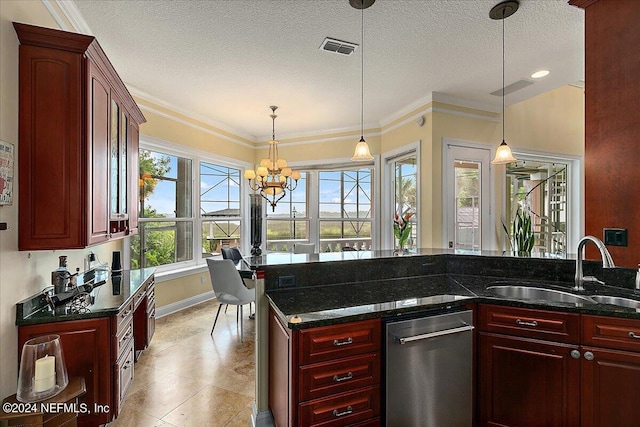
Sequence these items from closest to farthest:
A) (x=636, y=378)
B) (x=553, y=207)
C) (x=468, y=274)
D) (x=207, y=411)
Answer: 1. (x=636, y=378)
2. (x=207, y=411)
3. (x=468, y=274)
4. (x=553, y=207)

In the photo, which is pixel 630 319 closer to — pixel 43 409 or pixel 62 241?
pixel 43 409

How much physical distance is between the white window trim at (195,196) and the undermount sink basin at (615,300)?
4.54 meters

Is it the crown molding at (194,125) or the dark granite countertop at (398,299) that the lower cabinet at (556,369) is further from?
the crown molding at (194,125)

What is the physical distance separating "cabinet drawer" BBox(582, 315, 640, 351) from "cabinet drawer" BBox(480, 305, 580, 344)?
44 millimetres

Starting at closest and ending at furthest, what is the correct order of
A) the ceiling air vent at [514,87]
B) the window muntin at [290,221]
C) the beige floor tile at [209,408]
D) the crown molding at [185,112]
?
the beige floor tile at [209,408], the ceiling air vent at [514,87], the crown molding at [185,112], the window muntin at [290,221]

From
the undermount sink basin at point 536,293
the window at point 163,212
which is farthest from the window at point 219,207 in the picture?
the undermount sink basin at point 536,293

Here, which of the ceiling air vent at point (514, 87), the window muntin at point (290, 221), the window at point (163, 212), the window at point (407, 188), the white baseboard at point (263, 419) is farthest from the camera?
the window muntin at point (290, 221)

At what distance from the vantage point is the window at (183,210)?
173 inches

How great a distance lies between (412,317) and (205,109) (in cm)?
430

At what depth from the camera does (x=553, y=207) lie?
17.4 ft

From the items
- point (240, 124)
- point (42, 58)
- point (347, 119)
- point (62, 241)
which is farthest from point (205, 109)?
point (62, 241)

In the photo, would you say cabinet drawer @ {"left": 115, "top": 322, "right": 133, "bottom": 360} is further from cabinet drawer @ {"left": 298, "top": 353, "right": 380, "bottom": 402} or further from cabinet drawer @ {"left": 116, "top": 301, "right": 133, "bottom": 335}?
cabinet drawer @ {"left": 298, "top": 353, "right": 380, "bottom": 402}

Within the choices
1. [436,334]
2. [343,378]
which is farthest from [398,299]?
[343,378]

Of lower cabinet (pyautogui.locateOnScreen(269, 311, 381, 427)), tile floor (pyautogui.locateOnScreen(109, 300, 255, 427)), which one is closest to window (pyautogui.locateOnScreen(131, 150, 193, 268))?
tile floor (pyautogui.locateOnScreen(109, 300, 255, 427))
